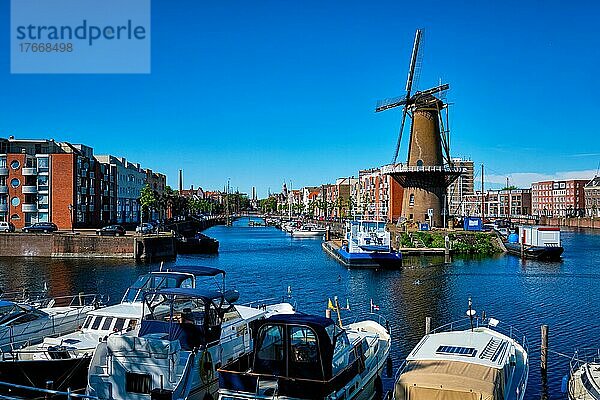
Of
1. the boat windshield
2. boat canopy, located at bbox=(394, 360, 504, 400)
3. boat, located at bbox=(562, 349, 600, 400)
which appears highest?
the boat windshield

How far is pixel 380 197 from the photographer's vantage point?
145500 mm

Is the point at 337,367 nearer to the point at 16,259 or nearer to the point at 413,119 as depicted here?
the point at 16,259

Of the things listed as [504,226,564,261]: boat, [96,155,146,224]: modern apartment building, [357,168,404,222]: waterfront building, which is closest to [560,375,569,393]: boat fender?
[504,226,564,261]: boat

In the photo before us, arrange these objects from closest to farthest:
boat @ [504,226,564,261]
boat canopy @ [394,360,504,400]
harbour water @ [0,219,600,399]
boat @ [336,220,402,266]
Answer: boat canopy @ [394,360,504,400]
harbour water @ [0,219,600,399]
boat @ [336,220,402,266]
boat @ [504,226,564,261]

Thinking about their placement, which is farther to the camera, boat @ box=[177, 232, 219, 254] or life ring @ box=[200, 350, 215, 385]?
boat @ box=[177, 232, 219, 254]

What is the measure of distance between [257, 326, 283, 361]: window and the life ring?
2880 mm

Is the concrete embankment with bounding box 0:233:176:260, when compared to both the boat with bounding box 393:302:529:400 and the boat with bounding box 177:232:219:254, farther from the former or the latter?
the boat with bounding box 393:302:529:400

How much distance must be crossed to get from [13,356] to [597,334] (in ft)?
98.1

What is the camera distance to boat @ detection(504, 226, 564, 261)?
79375 mm

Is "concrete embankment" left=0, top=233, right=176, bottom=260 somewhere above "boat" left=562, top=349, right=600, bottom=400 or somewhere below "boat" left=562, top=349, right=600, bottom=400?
above

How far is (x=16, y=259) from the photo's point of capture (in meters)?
75.2

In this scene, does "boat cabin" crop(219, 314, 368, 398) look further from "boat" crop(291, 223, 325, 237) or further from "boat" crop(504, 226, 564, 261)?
"boat" crop(291, 223, 325, 237)

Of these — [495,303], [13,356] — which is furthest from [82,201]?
[13,356]

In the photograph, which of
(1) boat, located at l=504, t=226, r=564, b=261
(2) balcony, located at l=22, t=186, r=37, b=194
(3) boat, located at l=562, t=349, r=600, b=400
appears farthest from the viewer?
(2) balcony, located at l=22, t=186, r=37, b=194
